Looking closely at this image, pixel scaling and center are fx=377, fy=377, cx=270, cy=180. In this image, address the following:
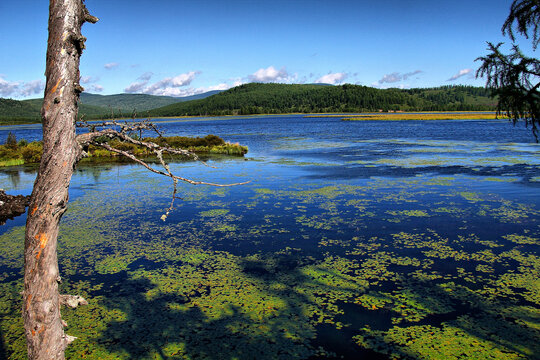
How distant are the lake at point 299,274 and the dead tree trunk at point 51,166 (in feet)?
9.86

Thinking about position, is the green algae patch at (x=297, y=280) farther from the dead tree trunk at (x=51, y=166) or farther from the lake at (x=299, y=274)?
the dead tree trunk at (x=51, y=166)

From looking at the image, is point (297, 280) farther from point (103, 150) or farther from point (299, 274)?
point (103, 150)

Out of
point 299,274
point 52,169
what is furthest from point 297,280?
point 52,169

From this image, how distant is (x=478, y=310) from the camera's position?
7.46m

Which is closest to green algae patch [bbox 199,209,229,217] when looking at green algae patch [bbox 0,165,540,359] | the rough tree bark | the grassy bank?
green algae patch [bbox 0,165,540,359]

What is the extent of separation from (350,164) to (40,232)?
26325 millimetres

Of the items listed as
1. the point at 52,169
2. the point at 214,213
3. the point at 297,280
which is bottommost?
the point at 297,280

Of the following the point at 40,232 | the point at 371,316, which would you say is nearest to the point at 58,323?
the point at 40,232

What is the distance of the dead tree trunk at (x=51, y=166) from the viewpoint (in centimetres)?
361

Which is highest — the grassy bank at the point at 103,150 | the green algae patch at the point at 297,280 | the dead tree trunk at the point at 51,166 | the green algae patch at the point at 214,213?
the dead tree trunk at the point at 51,166

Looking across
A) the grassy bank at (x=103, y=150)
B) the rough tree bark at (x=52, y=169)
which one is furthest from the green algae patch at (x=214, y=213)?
the grassy bank at (x=103, y=150)

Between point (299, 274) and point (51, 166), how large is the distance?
6.77 metres

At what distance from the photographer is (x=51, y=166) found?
3617mm

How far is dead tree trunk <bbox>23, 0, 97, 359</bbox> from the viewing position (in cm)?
361
